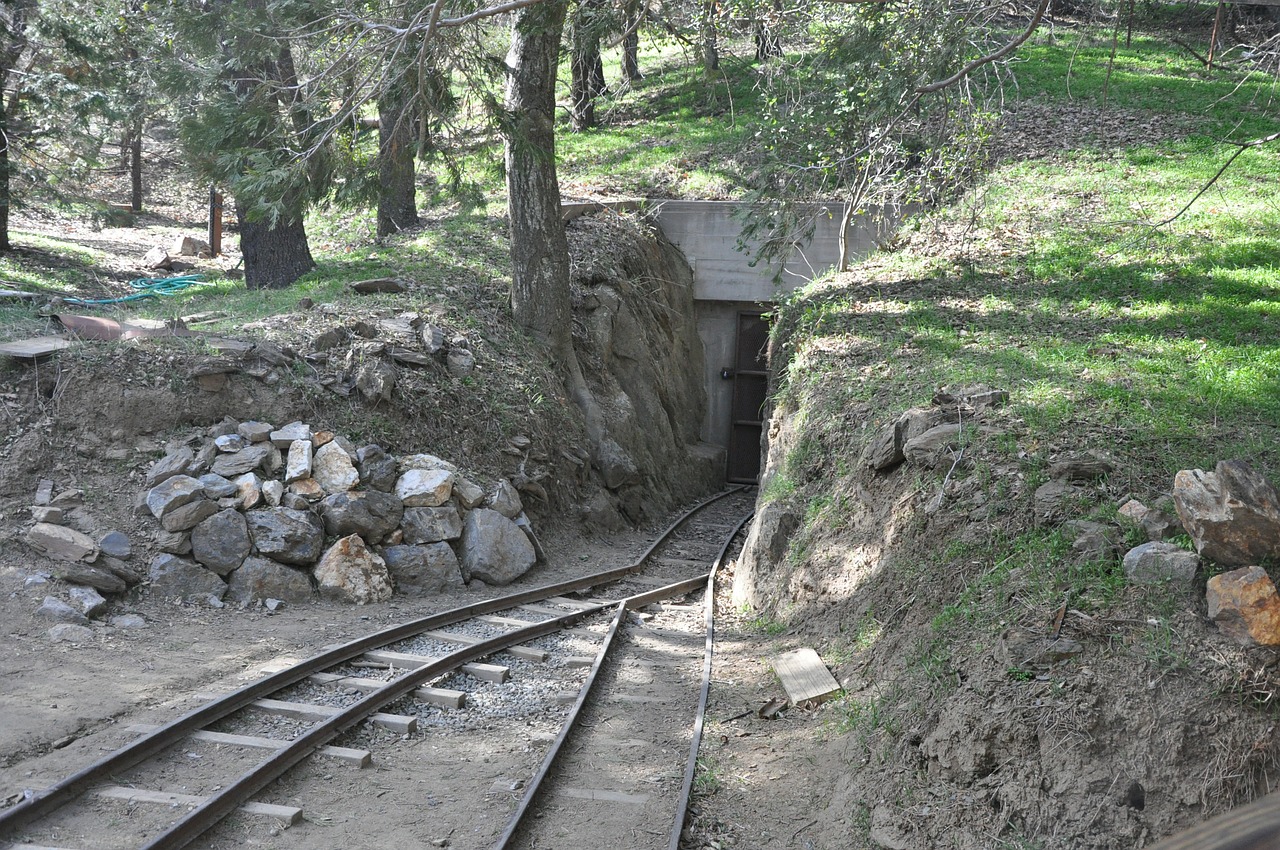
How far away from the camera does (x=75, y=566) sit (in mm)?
8375

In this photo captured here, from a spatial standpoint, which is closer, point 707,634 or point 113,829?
point 113,829

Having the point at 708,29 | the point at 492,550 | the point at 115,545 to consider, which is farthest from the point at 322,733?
the point at 708,29

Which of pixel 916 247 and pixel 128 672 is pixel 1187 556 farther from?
pixel 916 247

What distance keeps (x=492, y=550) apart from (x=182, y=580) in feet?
10.9

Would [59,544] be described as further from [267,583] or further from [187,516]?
[267,583]

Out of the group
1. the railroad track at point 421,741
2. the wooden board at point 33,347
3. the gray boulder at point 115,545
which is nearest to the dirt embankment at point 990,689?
the railroad track at point 421,741

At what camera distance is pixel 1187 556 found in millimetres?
5312

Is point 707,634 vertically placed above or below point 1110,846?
below

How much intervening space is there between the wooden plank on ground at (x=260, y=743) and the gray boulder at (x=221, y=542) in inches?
124

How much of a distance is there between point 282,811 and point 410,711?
1793 mm

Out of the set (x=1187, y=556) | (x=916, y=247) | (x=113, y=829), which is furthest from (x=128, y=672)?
(x=916, y=247)

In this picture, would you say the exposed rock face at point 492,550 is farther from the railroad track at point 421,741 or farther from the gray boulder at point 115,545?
the gray boulder at point 115,545

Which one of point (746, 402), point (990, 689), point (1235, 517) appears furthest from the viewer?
point (746, 402)

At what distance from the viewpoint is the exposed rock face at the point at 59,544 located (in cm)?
845
